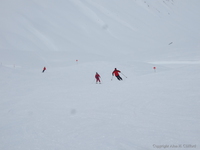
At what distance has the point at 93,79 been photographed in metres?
16.5

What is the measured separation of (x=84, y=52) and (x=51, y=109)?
32.7 meters

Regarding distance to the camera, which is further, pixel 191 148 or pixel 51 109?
pixel 51 109

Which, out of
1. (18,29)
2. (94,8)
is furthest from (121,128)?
(94,8)

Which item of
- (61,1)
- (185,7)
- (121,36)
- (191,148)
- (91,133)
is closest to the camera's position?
(191,148)

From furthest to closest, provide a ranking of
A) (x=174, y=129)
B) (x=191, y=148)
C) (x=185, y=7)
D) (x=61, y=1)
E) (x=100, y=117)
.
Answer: (x=185, y=7) → (x=61, y=1) → (x=100, y=117) → (x=174, y=129) → (x=191, y=148)

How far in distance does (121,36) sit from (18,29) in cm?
2501

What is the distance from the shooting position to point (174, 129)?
452cm

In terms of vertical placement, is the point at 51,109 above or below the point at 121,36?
below

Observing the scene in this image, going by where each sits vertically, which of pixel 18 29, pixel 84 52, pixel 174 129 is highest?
pixel 18 29

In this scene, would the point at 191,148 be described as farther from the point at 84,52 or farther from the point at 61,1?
the point at 61,1

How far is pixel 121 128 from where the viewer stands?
495cm

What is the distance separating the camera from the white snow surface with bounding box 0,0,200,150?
466 cm

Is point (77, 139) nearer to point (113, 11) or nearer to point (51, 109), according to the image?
point (51, 109)

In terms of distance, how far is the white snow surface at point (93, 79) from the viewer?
15.3 feet
